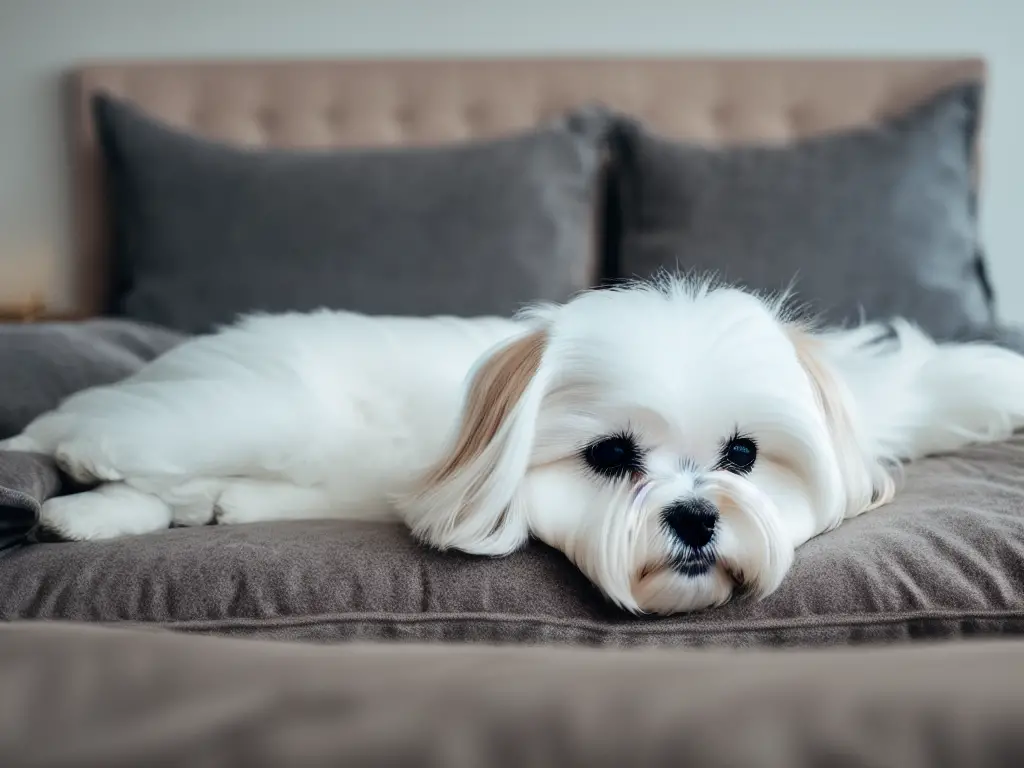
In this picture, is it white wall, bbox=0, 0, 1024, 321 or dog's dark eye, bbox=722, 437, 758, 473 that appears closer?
dog's dark eye, bbox=722, 437, 758, 473

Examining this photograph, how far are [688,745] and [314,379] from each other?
1219 millimetres

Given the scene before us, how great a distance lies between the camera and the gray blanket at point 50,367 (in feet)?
5.07

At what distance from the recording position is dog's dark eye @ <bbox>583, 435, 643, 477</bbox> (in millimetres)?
1258

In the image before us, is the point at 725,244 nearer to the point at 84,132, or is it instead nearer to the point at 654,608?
the point at 654,608

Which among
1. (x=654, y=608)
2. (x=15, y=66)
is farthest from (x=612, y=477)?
(x=15, y=66)

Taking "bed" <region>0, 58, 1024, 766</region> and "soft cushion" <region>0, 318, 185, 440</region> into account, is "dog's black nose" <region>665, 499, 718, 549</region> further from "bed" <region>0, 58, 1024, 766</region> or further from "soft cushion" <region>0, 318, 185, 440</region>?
"soft cushion" <region>0, 318, 185, 440</region>

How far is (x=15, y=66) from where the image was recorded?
335 centimetres

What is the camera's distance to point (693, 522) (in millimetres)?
1146

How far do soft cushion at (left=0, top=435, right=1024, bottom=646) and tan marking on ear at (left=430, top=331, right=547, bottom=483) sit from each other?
12 centimetres

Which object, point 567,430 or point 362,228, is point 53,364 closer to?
point 362,228

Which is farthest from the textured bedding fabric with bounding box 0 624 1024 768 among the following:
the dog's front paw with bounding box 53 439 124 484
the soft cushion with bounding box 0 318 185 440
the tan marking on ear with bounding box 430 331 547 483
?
the soft cushion with bounding box 0 318 185 440

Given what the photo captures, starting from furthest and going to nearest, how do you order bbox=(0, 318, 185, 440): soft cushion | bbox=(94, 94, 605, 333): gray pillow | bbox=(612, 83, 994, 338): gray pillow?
bbox=(94, 94, 605, 333): gray pillow
bbox=(612, 83, 994, 338): gray pillow
bbox=(0, 318, 185, 440): soft cushion

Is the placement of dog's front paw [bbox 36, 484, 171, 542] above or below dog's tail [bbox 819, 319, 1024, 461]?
below

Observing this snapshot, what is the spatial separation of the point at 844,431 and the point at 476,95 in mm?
2014
